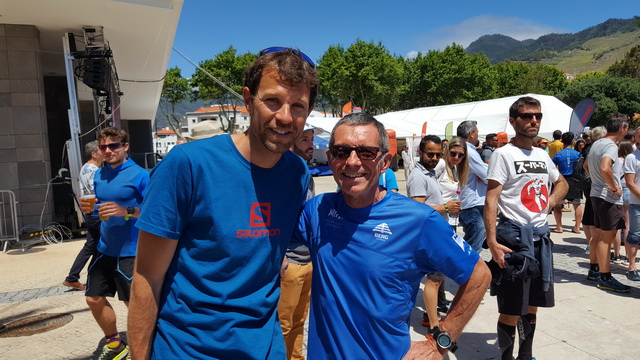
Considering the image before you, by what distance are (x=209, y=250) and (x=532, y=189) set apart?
2.84 meters

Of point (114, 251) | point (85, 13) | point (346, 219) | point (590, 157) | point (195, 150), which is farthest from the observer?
point (85, 13)

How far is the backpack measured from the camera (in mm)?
7559

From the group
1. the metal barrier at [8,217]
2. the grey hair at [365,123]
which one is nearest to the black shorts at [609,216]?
the grey hair at [365,123]

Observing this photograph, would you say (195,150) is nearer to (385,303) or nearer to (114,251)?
(385,303)

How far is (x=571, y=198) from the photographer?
870 centimetres

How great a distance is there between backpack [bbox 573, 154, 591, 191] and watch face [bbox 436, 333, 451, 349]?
A: 7.31 metres

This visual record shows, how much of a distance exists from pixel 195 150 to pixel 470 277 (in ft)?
3.99

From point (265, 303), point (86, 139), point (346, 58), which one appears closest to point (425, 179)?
point (265, 303)

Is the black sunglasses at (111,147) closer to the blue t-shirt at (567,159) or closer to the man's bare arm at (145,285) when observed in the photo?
the man's bare arm at (145,285)

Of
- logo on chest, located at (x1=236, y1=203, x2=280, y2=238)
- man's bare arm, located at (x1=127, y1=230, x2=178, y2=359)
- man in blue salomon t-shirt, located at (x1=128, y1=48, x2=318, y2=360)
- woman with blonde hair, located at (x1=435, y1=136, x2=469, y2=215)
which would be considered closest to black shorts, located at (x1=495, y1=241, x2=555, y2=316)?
woman with blonde hair, located at (x1=435, y1=136, x2=469, y2=215)

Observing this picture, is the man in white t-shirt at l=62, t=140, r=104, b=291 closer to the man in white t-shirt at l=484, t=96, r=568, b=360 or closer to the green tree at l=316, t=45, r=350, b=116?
the man in white t-shirt at l=484, t=96, r=568, b=360

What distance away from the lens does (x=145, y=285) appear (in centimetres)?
142

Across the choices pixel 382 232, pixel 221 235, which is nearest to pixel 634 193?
pixel 382 232

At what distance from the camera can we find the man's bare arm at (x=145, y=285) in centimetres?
142
